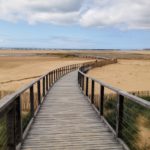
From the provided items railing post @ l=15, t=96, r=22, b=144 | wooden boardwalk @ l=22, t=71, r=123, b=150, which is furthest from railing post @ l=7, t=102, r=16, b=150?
wooden boardwalk @ l=22, t=71, r=123, b=150

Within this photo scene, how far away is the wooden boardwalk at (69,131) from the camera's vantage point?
6.54 m

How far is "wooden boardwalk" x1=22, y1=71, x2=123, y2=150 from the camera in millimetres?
6543

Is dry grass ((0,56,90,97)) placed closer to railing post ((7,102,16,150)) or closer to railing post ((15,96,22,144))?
railing post ((15,96,22,144))

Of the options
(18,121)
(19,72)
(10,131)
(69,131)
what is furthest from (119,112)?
(19,72)

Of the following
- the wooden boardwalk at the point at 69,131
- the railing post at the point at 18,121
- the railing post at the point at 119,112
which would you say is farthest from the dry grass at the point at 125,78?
the railing post at the point at 18,121

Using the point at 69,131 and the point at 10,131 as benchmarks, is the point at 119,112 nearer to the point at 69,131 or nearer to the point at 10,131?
the point at 69,131

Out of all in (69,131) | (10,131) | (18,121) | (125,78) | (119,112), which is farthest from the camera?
(125,78)

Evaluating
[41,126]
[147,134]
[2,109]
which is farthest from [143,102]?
[147,134]

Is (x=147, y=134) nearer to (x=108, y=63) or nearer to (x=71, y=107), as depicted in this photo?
(x=71, y=107)

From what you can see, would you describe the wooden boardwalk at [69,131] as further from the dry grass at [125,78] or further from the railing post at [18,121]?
→ the dry grass at [125,78]

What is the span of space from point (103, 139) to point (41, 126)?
1848mm

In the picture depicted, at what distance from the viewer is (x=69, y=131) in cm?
766

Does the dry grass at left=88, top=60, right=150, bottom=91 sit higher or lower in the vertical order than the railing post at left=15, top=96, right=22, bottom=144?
lower

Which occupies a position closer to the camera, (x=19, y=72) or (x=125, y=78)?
(x=125, y=78)
